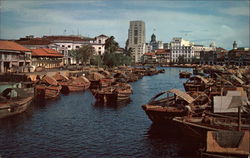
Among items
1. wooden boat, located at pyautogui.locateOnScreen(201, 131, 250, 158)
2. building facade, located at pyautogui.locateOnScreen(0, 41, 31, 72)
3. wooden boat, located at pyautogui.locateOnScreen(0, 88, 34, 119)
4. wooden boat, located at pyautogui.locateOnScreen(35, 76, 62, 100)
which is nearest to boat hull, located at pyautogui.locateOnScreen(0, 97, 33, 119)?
wooden boat, located at pyautogui.locateOnScreen(0, 88, 34, 119)

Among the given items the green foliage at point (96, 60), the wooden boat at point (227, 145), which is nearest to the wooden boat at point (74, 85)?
the wooden boat at point (227, 145)

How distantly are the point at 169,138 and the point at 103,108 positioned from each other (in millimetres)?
17169

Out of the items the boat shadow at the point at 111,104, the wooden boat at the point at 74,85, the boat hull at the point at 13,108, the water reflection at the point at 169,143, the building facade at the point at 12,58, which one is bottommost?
the water reflection at the point at 169,143

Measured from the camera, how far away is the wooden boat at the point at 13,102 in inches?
1347

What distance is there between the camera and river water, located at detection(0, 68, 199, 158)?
24.7m

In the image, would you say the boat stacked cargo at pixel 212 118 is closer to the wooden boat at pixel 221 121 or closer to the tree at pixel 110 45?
the wooden boat at pixel 221 121

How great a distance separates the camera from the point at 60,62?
106m

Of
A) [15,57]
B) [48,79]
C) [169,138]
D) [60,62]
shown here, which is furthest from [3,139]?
[60,62]

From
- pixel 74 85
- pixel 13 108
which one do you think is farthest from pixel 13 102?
pixel 74 85

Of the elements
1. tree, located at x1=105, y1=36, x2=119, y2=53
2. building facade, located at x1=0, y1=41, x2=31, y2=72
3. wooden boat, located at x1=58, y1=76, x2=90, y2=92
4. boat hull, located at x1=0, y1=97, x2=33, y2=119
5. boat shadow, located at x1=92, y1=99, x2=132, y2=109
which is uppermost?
tree, located at x1=105, y1=36, x2=119, y2=53

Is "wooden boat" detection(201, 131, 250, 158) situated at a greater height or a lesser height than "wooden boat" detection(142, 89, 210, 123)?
lesser

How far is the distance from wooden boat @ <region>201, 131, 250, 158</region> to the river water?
134 inches

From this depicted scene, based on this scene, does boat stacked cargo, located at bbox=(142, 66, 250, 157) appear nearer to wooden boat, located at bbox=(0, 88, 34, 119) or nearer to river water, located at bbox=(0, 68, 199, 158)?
river water, located at bbox=(0, 68, 199, 158)

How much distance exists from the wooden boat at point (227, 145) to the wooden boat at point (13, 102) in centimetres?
2378
